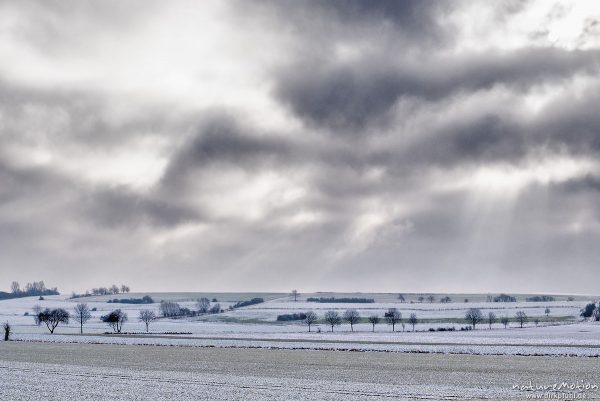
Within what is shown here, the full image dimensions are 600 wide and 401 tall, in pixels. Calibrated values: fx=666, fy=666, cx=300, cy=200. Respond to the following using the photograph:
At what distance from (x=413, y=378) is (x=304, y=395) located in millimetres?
12939

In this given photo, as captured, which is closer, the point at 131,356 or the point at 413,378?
the point at 413,378

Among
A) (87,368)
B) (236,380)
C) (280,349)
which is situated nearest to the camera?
(236,380)

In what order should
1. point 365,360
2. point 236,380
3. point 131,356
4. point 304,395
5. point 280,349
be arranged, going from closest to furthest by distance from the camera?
1. point 304,395
2. point 236,380
3. point 365,360
4. point 131,356
5. point 280,349

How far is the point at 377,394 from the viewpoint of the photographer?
129 ft

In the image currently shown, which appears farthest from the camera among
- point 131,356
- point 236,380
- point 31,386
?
point 131,356

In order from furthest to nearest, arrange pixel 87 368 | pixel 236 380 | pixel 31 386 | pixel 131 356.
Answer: pixel 131 356
pixel 87 368
pixel 236 380
pixel 31 386

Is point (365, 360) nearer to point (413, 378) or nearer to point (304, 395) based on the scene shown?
point (413, 378)

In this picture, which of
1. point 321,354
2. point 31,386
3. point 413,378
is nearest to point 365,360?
point 321,354

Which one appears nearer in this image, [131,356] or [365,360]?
[365,360]

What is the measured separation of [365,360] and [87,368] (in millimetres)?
26821

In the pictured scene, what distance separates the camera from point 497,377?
48.7 m

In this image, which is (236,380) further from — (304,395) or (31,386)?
(31,386)

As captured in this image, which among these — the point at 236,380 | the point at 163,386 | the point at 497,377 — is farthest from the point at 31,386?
the point at 497,377

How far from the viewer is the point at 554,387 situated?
4103cm
